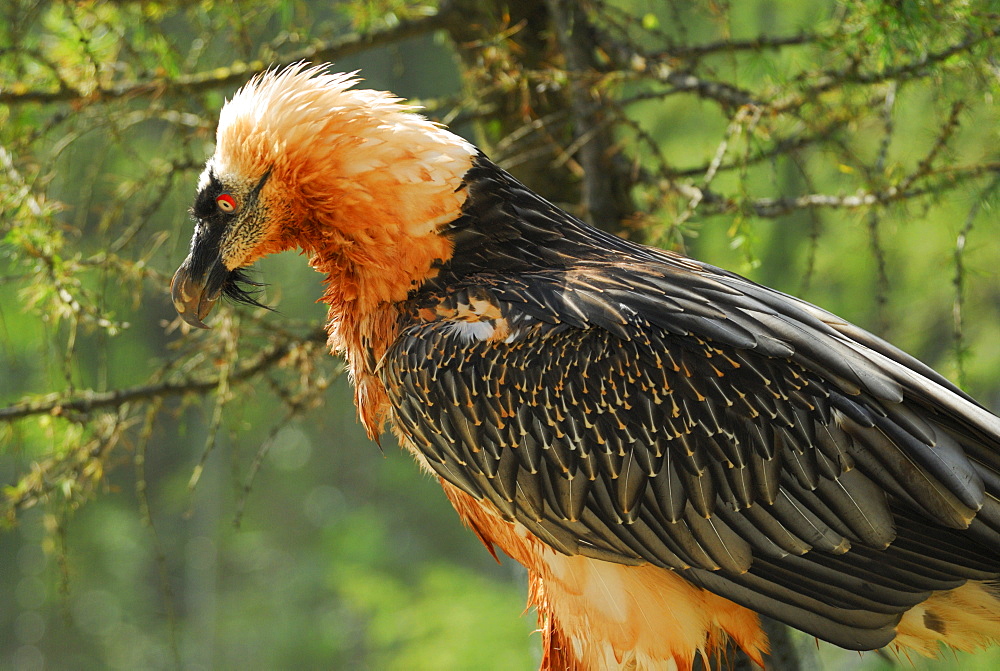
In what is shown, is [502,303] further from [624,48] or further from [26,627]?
[26,627]

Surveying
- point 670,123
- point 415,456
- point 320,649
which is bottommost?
point 320,649

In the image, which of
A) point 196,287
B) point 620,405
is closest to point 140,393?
point 196,287

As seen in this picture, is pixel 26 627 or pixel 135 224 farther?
pixel 26 627

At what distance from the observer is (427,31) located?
3797mm

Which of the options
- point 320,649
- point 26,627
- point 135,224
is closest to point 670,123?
point 135,224

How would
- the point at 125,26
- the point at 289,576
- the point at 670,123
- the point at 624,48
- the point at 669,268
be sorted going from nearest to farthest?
the point at 669,268, the point at 624,48, the point at 125,26, the point at 670,123, the point at 289,576

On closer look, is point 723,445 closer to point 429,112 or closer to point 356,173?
point 356,173

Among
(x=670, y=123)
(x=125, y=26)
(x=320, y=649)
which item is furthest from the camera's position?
(x=320, y=649)

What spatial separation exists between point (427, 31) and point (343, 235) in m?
1.46

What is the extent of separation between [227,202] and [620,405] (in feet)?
4.15

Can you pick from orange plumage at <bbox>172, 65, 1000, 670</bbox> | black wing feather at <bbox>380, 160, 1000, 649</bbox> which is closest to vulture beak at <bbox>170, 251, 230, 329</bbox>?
orange plumage at <bbox>172, 65, 1000, 670</bbox>

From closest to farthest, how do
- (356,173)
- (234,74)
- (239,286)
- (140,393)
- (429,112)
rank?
1. (356,173)
2. (239,286)
3. (140,393)
4. (234,74)
5. (429,112)

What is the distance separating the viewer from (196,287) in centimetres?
272

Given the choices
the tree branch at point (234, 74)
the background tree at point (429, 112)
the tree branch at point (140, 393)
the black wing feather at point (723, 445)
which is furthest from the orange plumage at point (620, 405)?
the tree branch at point (234, 74)
